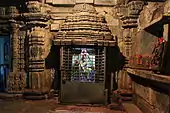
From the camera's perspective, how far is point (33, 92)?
7.46m

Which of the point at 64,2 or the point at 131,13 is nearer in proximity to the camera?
the point at 131,13

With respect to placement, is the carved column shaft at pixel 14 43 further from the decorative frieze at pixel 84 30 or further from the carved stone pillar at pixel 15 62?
the decorative frieze at pixel 84 30

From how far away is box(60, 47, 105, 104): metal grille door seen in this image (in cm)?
722

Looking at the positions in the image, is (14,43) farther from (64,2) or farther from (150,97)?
(150,97)

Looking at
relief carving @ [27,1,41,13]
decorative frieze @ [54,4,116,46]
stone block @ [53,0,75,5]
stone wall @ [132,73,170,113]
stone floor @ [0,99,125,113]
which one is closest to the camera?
stone wall @ [132,73,170,113]

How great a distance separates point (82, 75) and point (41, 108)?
172 centimetres

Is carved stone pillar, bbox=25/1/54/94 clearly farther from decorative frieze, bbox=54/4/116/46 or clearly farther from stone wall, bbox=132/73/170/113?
stone wall, bbox=132/73/170/113

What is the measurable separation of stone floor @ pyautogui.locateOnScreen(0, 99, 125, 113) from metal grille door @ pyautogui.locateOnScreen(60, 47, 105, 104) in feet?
1.36

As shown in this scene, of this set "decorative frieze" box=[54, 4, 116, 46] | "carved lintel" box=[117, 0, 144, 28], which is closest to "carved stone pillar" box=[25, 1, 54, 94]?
"decorative frieze" box=[54, 4, 116, 46]

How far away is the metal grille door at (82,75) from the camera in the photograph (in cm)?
722

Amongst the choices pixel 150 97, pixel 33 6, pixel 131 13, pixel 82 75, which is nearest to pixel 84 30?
pixel 82 75

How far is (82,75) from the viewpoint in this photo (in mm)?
7324

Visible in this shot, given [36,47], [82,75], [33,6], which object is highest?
[33,6]

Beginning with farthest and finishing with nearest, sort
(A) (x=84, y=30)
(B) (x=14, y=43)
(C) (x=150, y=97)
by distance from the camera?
(B) (x=14, y=43) < (A) (x=84, y=30) < (C) (x=150, y=97)
